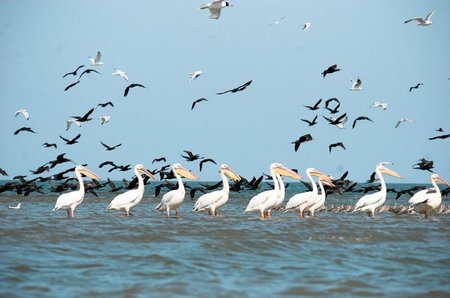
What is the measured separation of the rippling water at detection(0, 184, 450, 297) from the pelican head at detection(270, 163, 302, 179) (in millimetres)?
3019

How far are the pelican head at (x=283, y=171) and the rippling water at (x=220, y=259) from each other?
9.91 ft

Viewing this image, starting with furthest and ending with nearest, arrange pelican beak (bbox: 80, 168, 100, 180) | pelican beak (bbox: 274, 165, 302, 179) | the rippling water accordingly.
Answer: pelican beak (bbox: 80, 168, 100, 180), pelican beak (bbox: 274, 165, 302, 179), the rippling water

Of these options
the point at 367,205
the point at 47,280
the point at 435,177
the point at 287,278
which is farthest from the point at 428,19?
the point at 47,280

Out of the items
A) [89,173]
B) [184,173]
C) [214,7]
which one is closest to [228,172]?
[184,173]

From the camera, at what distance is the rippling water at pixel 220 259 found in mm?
8539

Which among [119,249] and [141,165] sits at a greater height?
[141,165]

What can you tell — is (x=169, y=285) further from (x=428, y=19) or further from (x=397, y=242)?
(x=428, y=19)

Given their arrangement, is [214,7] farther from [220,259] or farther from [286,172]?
[286,172]

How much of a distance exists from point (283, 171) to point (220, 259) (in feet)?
29.9

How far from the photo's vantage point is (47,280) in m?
8.84

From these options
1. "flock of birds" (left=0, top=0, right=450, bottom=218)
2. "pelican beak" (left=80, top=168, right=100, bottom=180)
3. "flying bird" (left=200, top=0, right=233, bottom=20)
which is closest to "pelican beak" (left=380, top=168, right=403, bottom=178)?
"flock of birds" (left=0, top=0, right=450, bottom=218)

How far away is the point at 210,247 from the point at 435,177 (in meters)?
11.2

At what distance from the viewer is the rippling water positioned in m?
8.54

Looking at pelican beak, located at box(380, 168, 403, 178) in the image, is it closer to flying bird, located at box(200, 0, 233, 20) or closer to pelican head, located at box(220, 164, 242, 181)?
pelican head, located at box(220, 164, 242, 181)
